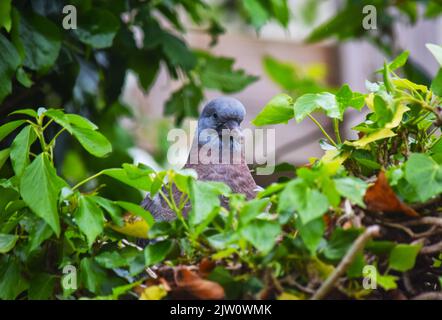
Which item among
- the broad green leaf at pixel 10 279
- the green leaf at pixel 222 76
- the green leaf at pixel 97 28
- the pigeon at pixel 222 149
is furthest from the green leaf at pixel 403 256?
the green leaf at pixel 222 76

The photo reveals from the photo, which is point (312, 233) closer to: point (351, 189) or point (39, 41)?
point (351, 189)

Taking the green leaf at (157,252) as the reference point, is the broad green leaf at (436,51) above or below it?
above

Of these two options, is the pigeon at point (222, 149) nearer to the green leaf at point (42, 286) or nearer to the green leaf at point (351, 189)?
the green leaf at point (42, 286)

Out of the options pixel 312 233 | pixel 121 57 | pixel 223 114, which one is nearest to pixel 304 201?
pixel 312 233

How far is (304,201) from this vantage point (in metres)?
0.79

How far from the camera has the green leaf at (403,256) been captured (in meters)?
0.82

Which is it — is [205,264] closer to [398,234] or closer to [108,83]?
[398,234]

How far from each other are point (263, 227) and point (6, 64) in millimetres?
726

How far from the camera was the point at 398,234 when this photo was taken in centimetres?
87

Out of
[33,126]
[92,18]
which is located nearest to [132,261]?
[33,126]

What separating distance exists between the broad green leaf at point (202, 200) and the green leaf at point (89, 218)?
5.0 inches

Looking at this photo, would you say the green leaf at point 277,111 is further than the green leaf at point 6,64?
No

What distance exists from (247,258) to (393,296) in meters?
0.19

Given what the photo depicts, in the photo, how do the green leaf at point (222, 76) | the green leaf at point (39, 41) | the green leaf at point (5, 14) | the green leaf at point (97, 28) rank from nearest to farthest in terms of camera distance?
the green leaf at point (5, 14), the green leaf at point (39, 41), the green leaf at point (97, 28), the green leaf at point (222, 76)
